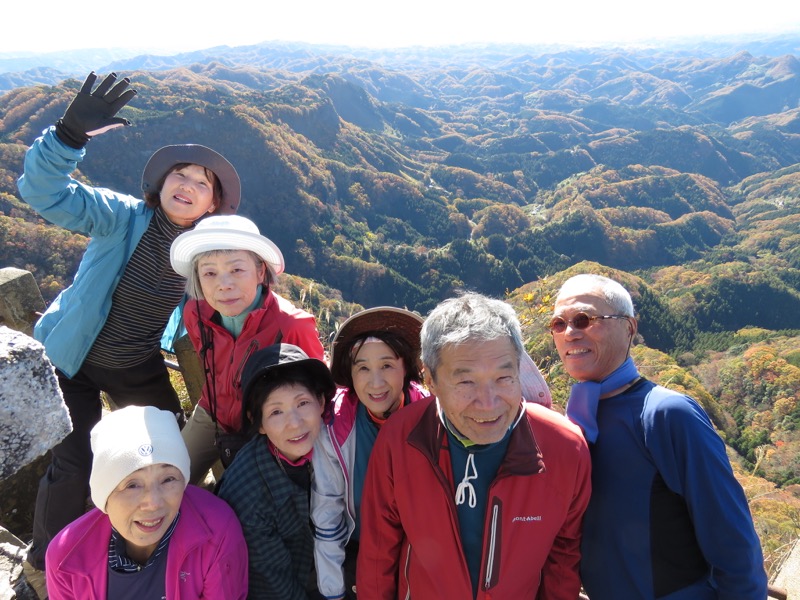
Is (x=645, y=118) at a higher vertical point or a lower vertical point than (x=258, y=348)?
higher

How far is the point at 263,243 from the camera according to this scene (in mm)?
2281

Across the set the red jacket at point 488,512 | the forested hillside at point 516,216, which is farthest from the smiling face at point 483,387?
the forested hillside at point 516,216

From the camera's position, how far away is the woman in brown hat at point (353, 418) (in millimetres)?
2072

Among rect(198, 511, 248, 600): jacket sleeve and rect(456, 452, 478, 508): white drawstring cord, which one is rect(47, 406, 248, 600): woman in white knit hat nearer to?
rect(198, 511, 248, 600): jacket sleeve

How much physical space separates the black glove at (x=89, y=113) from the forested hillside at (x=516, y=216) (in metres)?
4.55

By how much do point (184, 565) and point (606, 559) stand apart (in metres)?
1.65

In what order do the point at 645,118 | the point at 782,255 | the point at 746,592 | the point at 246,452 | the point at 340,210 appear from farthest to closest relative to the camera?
1. the point at 645,118
2. the point at 340,210
3. the point at 782,255
4. the point at 246,452
5. the point at 746,592

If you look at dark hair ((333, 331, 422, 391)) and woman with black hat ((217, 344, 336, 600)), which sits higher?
dark hair ((333, 331, 422, 391))

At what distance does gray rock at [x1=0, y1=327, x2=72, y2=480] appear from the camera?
0.84 metres

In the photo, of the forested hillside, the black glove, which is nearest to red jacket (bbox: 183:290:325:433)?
the black glove

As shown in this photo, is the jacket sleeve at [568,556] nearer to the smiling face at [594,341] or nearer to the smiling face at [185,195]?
the smiling face at [594,341]

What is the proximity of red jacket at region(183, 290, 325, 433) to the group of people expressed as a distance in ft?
0.04

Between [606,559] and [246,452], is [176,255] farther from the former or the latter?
[606,559]

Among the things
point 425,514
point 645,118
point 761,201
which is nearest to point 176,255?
point 425,514
